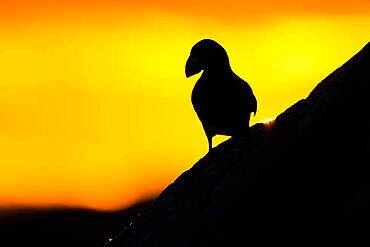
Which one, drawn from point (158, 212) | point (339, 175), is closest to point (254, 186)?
point (339, 175)

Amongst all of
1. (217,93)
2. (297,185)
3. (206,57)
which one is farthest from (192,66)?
(297,185)

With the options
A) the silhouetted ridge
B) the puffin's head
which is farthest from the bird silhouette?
the silhouetted ridge

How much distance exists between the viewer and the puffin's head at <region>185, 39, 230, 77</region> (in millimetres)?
Answer: 19141

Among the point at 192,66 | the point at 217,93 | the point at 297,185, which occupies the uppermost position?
the point at 192,66

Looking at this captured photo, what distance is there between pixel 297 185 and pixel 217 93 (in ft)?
19.6

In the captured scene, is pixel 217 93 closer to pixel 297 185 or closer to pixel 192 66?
pixel 192 66

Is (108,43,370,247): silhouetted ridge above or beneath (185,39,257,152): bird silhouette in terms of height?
beneath

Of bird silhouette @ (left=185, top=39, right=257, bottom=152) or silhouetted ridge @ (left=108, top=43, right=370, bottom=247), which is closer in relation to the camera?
silhouetted ridge @ (left=108, top=43, right=370, bottom=247)

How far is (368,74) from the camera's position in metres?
14.4

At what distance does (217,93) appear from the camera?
19.4m

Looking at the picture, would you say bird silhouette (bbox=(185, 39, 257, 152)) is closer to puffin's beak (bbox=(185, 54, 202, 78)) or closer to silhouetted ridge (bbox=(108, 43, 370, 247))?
puffin's beak (bbox=(185, 54, 202, 78))

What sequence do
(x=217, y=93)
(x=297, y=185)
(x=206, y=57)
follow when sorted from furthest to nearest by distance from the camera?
(x=217, y=93), (x=206, y=57), (x=297, y=185)

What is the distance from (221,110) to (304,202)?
20.9 ft

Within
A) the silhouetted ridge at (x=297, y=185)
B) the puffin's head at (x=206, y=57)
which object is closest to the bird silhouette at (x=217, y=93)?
the puffin's head at (x=206, y=57)
